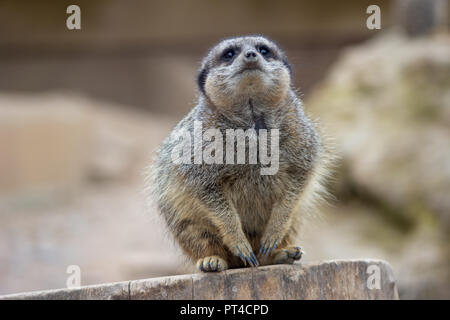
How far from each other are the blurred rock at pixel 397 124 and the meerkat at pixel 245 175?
3396 millimetres

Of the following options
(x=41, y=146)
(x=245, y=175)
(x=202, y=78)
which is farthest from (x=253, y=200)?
(x=41, y=146)

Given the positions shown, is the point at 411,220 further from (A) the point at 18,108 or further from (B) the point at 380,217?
(A) the point at 18,108

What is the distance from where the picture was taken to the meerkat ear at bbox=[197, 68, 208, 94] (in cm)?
375

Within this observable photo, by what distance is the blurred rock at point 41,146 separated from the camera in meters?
9.72

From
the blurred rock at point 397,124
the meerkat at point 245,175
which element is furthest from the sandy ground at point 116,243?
the meerkat at point 245,175

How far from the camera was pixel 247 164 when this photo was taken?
134 inches

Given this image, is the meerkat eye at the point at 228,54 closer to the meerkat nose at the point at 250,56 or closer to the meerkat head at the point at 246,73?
the meerkat head at the point at 246,73

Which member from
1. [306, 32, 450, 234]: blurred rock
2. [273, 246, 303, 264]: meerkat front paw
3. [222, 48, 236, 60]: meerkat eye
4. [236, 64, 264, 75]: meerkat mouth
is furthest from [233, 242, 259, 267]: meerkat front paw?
[306, 32, 450, 234]: blurred rock

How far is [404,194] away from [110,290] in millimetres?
4897

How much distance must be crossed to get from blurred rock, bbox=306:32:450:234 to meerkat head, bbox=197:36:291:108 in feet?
11.1

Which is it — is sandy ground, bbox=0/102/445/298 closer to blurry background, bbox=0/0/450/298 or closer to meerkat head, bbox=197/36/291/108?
blurry background, bbox=0/0/450/298

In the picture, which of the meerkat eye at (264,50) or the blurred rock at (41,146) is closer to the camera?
the meerkat eye at (264,50)

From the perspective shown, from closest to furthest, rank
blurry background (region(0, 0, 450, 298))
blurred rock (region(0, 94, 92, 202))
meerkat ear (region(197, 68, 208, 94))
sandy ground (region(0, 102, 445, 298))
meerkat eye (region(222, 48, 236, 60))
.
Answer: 1. meerkat eye (region(222, 48, 236, 60))
2. meerkat ear (region(197, 68, 208, 94))
3. sandy ground (region(0, 102, 445, 298))
4. blurry background (region(0, 0, 450, 298))
5. blurred rock (region(0, 94, 92, 202))

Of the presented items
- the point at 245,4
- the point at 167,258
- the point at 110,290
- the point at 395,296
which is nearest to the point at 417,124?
the point at 167,258
